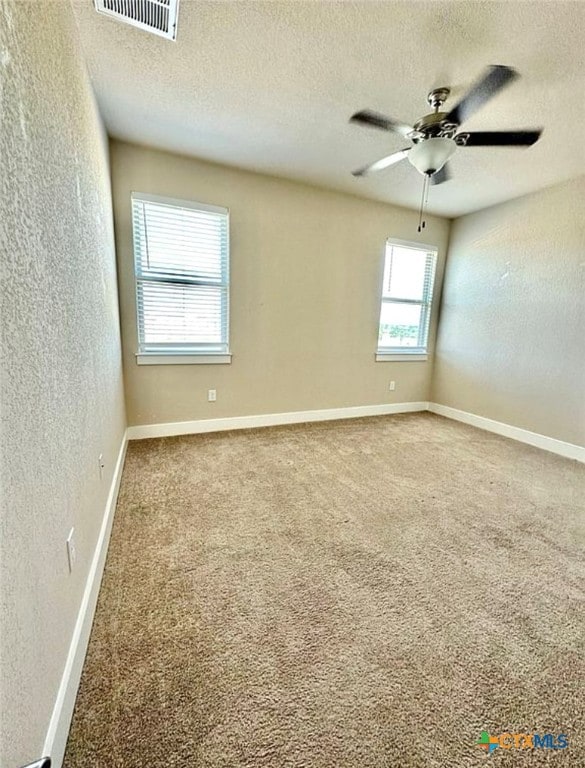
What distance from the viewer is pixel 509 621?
130 cm

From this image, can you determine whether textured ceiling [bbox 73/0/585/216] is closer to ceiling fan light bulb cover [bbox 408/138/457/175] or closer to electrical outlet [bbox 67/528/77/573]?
ceiling fan light bulb cover [bbox 408/138/457/175]

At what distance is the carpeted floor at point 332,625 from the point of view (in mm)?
900

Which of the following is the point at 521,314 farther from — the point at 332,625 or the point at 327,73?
the point at 332,625

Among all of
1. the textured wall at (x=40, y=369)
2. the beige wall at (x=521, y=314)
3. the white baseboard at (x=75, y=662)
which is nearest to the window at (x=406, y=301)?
the beige wall at (x=521, y=314)

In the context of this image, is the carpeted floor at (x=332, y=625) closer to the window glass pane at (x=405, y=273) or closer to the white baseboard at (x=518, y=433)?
the white baseboard at (x=518, y=433)

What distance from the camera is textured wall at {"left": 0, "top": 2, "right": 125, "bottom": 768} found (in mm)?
645

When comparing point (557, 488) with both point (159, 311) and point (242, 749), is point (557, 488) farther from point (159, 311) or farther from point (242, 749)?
point (159, 311)

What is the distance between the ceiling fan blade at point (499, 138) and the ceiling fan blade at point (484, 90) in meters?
0.15

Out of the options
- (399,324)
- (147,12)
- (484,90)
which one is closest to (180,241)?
(147,12)

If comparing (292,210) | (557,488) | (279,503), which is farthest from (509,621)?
(292,210)

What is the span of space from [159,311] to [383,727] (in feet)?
10.1

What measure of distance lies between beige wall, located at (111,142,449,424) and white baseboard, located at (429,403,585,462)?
95cm

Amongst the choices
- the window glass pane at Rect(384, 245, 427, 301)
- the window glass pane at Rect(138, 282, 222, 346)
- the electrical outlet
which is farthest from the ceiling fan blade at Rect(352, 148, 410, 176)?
the electrical outlet

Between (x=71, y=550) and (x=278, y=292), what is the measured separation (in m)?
2.92
